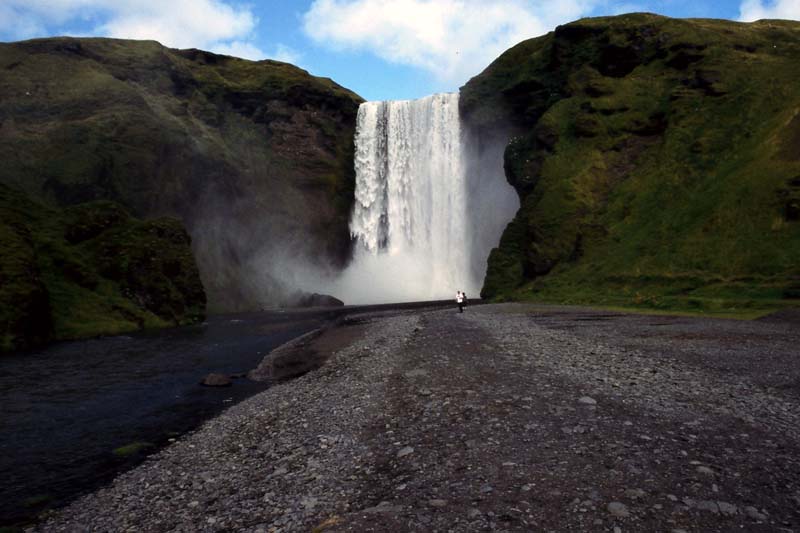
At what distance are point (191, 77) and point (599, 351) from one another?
10963 centimetres

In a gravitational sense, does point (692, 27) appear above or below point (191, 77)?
below

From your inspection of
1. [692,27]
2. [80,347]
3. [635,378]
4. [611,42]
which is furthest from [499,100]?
[635,378]

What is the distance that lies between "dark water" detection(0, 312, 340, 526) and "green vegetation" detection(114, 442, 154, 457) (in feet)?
0.84

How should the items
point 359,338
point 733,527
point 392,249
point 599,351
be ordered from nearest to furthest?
point 733,527
point 599,351
point 359,338
point 392,249

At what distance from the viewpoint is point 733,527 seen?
640 centimetres

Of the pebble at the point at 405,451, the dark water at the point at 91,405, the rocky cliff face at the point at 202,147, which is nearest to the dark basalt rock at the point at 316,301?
the rocky cliff face at the point at 202,147

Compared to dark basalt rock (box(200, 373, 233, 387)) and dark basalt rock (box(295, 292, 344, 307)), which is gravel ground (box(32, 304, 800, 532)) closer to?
dark basalt rock (box(200, 373, 233, 387))

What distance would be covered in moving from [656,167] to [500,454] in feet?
190

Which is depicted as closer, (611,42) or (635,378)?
(635,378)

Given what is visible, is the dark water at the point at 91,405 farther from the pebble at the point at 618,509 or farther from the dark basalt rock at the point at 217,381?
the pebble at the point at 618,509

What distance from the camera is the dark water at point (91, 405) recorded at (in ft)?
40.0

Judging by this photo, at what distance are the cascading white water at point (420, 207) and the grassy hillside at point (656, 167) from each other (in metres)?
11.6

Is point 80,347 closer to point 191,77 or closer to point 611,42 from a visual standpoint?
point 611,42

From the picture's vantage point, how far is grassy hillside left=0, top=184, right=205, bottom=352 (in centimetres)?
4022
